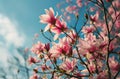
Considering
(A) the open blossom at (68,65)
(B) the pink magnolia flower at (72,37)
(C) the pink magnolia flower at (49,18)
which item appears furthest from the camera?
(A) the open blossom at (68,65)

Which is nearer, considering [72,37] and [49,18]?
[49,18]

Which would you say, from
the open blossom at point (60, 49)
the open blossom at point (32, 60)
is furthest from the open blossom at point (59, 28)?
the open blossom at point (32, 60)

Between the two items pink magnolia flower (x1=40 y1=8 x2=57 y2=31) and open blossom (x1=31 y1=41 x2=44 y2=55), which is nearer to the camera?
pink magnolia flower (x1=40 y1=8 x2=57 y2=31)

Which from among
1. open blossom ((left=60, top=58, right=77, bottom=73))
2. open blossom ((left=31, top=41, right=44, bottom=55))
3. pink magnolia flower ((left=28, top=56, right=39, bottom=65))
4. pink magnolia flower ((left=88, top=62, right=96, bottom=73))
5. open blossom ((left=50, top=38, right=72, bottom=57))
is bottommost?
pink magnolia flower ((left=88, top=62, right=96, bottom=73))

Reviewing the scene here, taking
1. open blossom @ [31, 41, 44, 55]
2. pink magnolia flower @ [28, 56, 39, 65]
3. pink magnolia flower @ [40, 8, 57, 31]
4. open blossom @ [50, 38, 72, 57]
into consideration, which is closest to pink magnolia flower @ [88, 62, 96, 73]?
open blossom @ [50, 38, 72, 57]

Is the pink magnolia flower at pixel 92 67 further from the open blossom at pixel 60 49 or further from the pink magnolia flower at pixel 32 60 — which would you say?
the pink magnolia flower at pixel 32 60

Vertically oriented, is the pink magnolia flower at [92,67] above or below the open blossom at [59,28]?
below

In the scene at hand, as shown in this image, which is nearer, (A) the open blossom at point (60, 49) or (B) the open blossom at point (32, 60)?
(A) the open blossom at point (60, 49)

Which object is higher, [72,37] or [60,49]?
[72,37]

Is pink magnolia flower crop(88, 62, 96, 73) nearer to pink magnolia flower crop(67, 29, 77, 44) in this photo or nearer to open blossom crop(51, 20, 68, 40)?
pink magnolia flower crop(67, 29, 77, 44)

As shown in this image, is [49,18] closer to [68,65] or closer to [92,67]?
[68,65]

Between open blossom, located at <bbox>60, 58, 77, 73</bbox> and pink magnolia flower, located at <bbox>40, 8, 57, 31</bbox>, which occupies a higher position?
pink magnolia flower, located at <bbox>40, 8, 57, 31</bbox>

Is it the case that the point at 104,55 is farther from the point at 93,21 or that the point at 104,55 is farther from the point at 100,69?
the point at 93,21

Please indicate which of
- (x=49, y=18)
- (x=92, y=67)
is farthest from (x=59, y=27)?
(x=92, y=67)
